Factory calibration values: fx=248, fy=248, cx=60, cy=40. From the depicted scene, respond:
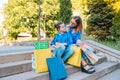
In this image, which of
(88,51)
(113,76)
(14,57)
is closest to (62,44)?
(88,51)

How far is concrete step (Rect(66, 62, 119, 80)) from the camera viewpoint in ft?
15.6

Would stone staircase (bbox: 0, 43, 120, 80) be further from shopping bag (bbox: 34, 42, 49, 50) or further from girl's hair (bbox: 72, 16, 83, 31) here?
girl's hair (bbox: 72, 16, 83, 31)

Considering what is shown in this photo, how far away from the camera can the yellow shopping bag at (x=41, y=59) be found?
14.5 feet

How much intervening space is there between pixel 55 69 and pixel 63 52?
72cm

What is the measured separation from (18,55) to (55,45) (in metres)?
0.79

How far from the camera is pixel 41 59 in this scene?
4469mm

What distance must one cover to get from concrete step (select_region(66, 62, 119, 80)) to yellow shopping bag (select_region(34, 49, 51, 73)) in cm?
53

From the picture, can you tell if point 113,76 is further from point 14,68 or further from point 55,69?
point 14,68

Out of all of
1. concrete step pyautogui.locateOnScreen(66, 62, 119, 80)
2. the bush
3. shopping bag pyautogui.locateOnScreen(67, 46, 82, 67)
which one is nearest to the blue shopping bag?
concrete step pyautogui.locateOnScreen(66, 62, 119, 80)

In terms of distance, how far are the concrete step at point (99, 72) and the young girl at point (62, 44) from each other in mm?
453

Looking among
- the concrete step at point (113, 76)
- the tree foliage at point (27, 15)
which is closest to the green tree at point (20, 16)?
the tree foliage at point (27, 15)

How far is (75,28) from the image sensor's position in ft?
17.3

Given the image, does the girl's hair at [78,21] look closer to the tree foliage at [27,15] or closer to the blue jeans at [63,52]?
the blue jeans at [63,52]

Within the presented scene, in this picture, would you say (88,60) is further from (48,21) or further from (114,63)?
(48,21)
